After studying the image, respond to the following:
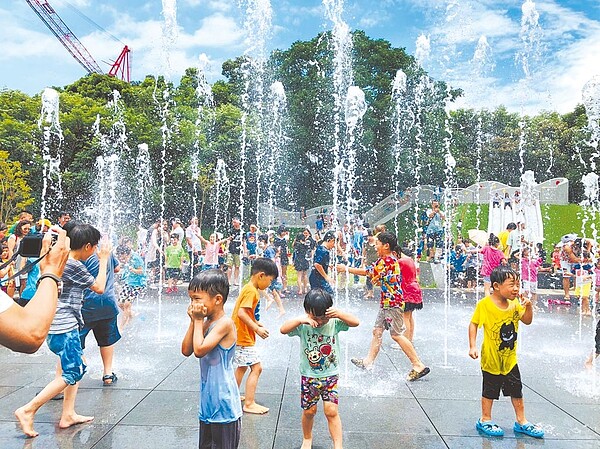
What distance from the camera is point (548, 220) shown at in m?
28.1

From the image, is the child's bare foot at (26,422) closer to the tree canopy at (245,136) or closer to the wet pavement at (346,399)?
the wet pavement at (346,399)

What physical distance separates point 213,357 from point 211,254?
9738 millimetres

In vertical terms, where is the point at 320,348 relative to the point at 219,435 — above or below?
above

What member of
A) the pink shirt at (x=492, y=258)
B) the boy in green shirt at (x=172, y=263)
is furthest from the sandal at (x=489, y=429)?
the boy in green shirt at (x=172, y=263)

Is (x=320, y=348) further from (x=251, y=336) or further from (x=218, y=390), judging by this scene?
(x=251, y=336)

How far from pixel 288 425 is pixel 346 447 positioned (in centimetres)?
58

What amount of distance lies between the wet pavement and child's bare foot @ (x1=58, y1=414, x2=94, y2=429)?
0.06 metres

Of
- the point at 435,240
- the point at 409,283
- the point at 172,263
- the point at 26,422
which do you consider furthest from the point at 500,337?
the point at 435,240

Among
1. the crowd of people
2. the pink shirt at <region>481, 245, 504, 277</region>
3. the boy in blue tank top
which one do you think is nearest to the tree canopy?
the pink shirt at <region>481, 245, 504, 277</region>

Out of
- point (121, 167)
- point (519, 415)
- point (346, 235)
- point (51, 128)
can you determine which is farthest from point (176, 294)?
point (51, 128)

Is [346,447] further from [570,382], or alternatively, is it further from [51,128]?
[51,128]

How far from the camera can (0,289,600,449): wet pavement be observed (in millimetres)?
3845

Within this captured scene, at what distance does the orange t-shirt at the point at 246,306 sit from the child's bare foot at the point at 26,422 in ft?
5.41

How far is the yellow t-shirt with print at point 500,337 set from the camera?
13.2 ft
